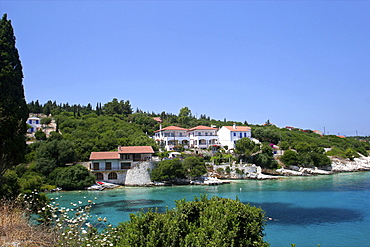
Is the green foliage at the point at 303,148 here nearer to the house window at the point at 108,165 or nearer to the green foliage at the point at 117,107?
the house window at the point at 108,165

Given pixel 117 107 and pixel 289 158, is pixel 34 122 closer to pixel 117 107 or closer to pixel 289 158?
pixel 117 107

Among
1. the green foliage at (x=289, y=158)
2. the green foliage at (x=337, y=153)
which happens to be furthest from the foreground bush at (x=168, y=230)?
the green foliage at (x=337, y=153)

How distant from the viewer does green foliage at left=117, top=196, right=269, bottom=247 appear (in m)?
6.50

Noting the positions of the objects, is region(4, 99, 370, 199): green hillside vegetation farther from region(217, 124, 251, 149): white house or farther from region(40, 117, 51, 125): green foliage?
region(217, 124, 251, 149): white house

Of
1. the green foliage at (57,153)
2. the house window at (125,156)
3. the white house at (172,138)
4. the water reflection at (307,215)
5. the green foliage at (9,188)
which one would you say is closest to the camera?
the green foliage at (9,188)

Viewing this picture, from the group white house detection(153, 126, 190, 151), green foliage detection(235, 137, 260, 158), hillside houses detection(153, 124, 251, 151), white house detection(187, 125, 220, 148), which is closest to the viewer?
green foliage detection(235, 137, 260, 158)

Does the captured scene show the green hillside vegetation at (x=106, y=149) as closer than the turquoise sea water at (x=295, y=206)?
No

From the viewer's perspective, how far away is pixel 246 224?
7.67 meters

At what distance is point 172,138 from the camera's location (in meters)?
54.3

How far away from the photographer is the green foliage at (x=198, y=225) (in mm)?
6500

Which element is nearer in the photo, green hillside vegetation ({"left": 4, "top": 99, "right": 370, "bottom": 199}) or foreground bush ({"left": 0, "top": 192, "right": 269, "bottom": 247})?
foreground bush ({"left": 0, "top": 192, "right": 269, "bottom": 247})

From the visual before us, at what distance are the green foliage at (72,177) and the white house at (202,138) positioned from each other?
24903 millimetres

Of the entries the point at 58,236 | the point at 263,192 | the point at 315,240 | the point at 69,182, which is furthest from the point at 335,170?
the point at 58,236

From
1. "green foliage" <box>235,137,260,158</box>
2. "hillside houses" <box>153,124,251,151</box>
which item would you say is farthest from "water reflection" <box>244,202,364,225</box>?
"hillside houses" <box>153,124,251,151</box>
